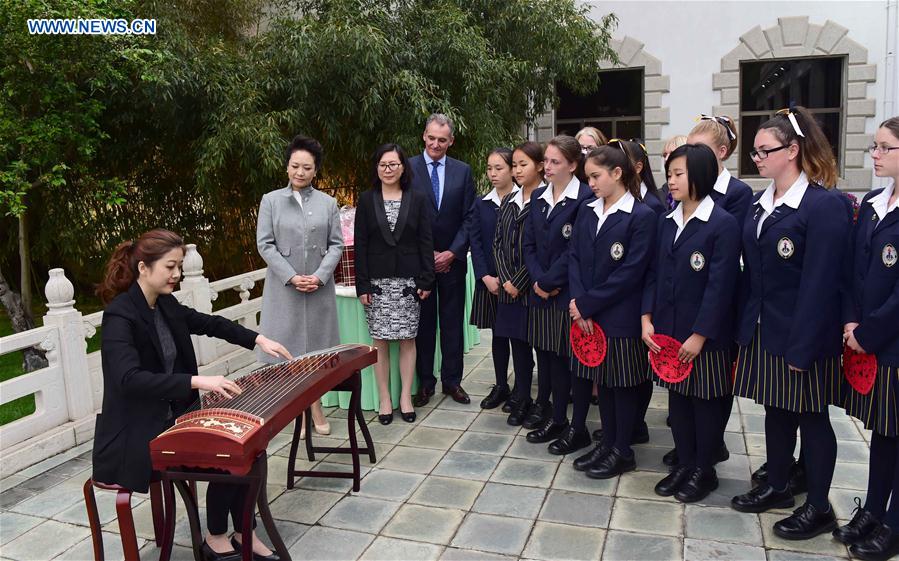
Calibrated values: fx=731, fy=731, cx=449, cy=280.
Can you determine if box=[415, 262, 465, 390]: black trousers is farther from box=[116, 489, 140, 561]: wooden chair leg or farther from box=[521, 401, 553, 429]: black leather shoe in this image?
box=[116, 489, 140, 561]: wooden chair leg

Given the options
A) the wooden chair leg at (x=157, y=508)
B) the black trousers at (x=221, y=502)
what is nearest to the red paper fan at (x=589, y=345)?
the black trousers at (x=221, y=502)

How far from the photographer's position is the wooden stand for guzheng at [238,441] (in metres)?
2.20

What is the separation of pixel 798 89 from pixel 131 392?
853 cm

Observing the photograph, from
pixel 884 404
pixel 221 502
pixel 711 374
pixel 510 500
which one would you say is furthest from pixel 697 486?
pixel 221 502

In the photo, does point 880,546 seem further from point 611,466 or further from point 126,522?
point 126,522

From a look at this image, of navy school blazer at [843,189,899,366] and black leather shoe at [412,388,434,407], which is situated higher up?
navy school blazer at [843,189,899,366]

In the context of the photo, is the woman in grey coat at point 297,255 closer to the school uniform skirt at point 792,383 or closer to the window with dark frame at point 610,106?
the school uniform skirt at point 792,383

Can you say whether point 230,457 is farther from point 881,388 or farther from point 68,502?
point 881,388

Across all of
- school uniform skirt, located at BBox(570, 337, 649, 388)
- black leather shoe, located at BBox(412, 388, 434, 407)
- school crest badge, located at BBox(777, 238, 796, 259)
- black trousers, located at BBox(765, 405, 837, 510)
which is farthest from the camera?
black leather shoe, located at BBox(412, 388, 434, 407)

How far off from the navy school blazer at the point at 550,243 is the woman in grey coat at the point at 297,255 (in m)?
1.03

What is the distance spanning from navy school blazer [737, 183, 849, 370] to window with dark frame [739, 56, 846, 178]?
669cm

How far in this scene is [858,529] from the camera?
8.74 ft

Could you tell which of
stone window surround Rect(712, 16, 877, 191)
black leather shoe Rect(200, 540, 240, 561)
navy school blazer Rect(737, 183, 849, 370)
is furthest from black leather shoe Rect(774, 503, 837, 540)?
stone window surround Rect(712, 16, 877, 191)

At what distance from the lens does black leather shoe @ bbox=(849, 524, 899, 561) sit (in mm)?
2551
